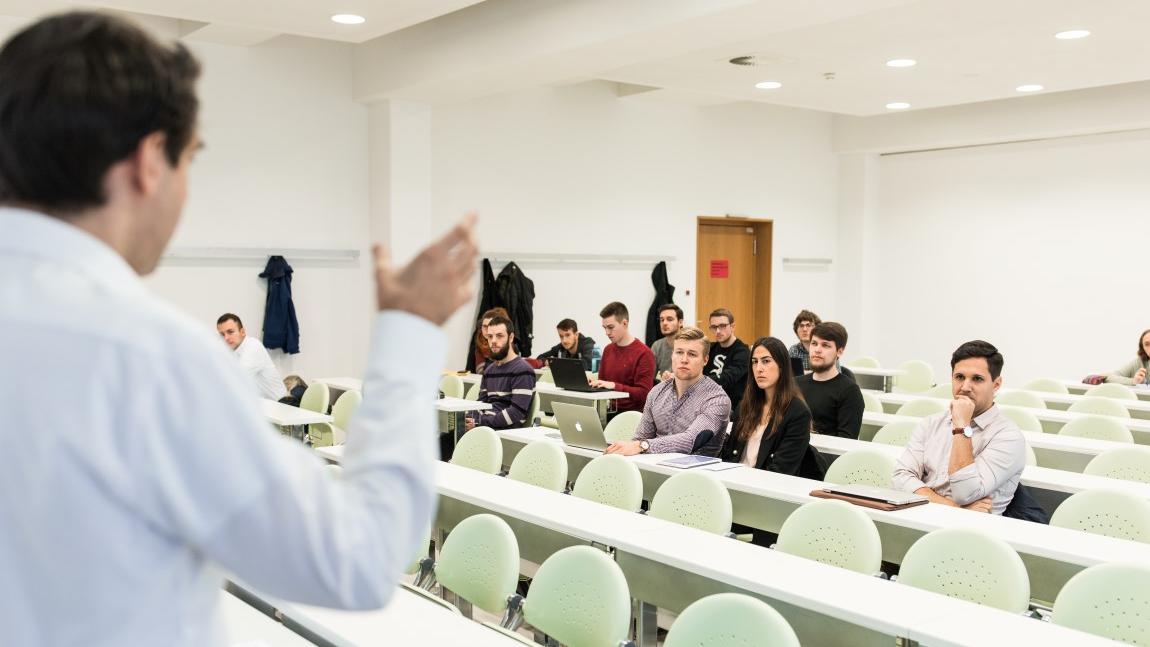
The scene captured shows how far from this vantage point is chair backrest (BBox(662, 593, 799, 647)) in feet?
7.91

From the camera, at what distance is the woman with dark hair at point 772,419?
5.10 metres

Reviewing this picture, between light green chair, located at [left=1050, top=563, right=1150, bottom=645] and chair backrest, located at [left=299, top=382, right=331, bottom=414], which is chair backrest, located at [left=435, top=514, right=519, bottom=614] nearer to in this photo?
light green chair, located at [left=1050, top=563, right=1150, bottom=645]

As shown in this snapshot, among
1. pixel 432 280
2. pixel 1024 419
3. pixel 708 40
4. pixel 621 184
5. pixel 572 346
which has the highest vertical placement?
pixel 708 40

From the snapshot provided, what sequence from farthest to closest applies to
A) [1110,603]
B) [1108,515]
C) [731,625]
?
1. [1108,515]
2. [1110,603]
3. [731,625]

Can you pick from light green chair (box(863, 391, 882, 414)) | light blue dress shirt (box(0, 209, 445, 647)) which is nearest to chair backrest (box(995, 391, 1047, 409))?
light green chair (box(863, 391, 882, 414))

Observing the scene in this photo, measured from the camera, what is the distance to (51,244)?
860 mm

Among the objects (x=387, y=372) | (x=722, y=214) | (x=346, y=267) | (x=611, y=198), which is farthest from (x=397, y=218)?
(x=387, y=372)

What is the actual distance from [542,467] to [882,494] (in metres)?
1.52

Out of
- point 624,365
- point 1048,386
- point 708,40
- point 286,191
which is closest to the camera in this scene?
point 708,40

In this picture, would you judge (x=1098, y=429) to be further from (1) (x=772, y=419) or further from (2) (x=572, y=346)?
(2) (x=572, y=346)

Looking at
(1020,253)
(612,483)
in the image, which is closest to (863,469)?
(612,483)

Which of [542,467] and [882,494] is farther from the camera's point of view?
[542,467]

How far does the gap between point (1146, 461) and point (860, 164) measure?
882 centimetres

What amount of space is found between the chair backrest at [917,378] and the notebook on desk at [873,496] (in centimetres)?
584
